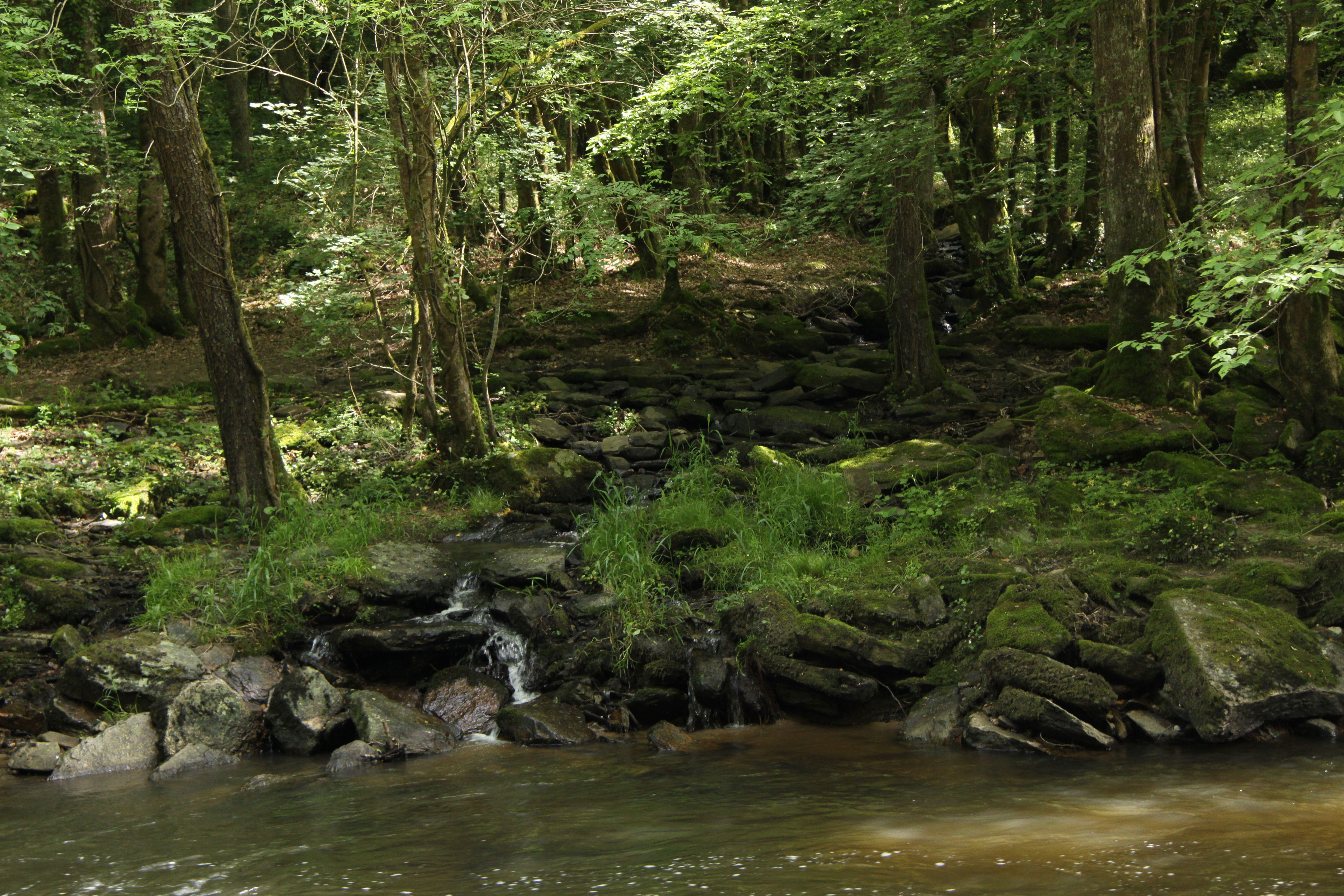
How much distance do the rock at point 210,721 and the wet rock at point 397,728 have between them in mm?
703

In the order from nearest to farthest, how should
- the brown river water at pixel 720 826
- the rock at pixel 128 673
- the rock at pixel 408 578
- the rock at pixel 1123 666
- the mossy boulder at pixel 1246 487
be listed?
1. the brown river water at pixel 720 826
2. the rock at pixel 1123 666
3. the rock at pixel 128 673
4. the mossy boulder at pixel 1246 487
5. the rock at pixel 408 578

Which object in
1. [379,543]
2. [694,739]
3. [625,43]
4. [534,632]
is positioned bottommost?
[694,739]

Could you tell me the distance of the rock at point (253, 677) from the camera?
7.23m

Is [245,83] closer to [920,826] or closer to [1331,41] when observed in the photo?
[1331,41]

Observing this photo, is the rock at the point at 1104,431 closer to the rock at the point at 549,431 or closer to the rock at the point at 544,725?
the rock at the point at 544,725

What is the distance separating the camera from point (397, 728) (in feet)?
22.1

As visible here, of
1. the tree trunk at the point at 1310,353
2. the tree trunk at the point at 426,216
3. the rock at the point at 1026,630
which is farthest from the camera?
the tree trunk at the point at 426,216

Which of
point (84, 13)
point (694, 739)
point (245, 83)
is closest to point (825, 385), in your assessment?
point (694, 739)

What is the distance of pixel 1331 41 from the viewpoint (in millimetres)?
11633

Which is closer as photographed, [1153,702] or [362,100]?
[1153,702]

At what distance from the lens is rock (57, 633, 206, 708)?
23.1 feet

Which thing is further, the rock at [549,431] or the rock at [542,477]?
the rock at [549,431]

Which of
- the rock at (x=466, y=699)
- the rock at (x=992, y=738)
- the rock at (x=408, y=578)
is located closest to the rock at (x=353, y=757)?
the rock at (x=466, y=699)

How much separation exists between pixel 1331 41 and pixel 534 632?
1174 centimetres
